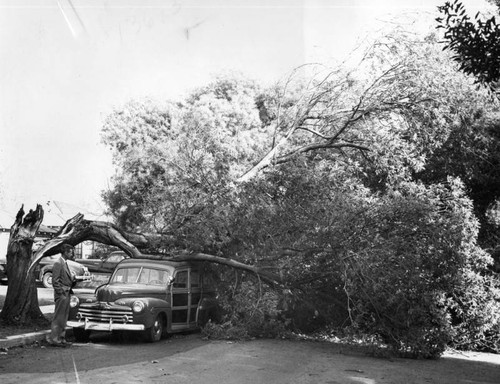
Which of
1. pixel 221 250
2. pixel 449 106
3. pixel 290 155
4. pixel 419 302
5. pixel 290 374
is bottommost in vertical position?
pixel 290 374

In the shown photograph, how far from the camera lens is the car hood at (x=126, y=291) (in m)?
12.5

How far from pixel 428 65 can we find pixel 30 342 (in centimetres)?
1090

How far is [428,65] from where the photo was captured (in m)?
15.1

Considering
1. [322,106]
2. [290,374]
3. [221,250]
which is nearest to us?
[290,374]

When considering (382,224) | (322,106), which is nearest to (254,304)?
(382,224)

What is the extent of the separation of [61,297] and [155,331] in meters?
2.05

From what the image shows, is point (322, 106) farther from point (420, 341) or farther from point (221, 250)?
point (420, 341)

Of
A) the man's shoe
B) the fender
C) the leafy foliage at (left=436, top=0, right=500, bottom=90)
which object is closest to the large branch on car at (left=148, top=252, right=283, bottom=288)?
the man's shoe

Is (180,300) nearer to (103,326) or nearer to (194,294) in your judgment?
(194,294)

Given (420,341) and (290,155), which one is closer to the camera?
(420,341)

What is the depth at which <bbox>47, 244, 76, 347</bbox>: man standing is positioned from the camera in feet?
38.0

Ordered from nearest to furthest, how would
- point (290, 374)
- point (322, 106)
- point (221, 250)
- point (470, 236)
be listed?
1. point (290, 374)
2. point (470, 236)
3. point (221, 250)
4. point (322, 106)

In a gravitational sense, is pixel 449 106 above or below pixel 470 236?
above

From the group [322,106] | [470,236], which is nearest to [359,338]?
[470,236]
